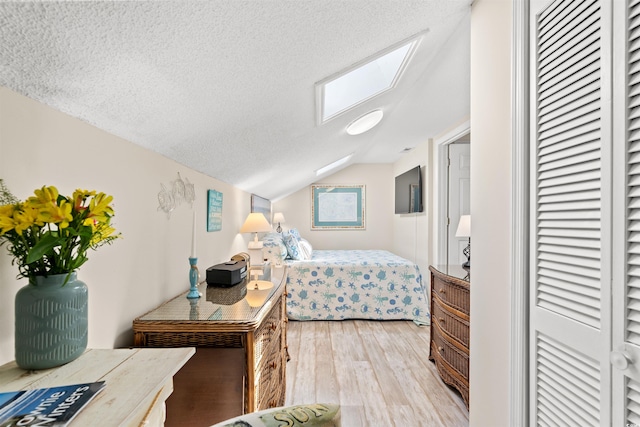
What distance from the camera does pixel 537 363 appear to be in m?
1.16

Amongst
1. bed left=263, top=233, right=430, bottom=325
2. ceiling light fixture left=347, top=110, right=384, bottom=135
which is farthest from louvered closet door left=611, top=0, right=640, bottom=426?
bed left=263, top=233, right=430, bottom=325

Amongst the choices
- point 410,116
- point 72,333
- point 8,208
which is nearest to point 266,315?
point 72,333

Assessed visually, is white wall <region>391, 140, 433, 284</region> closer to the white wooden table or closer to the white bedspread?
the white bedspread

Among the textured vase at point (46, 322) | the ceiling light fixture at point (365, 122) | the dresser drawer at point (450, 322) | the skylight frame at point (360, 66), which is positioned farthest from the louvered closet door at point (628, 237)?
the ceiling light fixture at point (365, 122)

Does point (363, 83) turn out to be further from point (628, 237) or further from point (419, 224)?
point (419, 224)

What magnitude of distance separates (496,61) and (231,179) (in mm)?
2063

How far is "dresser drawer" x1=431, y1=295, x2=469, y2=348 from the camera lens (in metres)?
2.08

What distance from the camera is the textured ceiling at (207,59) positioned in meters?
Result: 0.74

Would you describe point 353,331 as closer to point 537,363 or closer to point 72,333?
point 537,363

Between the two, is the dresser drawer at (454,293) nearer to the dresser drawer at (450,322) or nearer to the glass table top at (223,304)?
the dresser drawer at (450,322)

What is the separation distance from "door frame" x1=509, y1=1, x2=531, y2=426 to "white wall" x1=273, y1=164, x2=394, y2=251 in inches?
195

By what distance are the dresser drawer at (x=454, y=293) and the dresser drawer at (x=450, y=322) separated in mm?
49

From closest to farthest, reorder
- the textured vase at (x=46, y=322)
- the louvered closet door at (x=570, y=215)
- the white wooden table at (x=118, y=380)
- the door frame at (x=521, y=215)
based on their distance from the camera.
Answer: the white wooden table at (x=118, y=380) → the textured vase at (x=46, y=322) → the louvered closet door at (x=570, y=215) → the door frame at (x=521, y=215)

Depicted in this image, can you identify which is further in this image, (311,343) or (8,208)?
(311,343)
